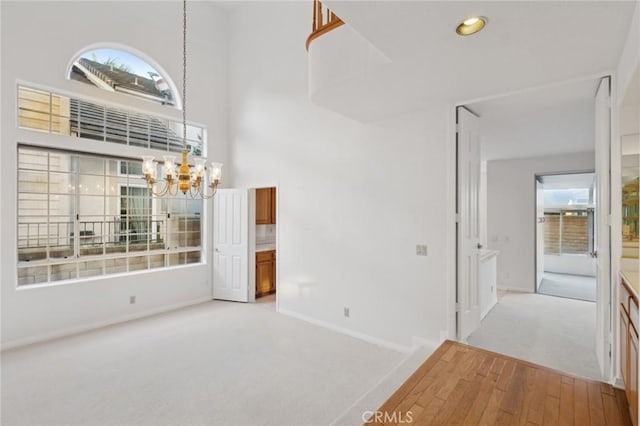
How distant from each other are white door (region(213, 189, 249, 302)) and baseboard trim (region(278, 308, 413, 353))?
1.06m

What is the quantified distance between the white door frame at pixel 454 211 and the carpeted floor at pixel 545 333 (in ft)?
1.74

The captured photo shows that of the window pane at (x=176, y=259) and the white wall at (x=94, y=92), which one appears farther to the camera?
the window pane at (x=176, y=259)

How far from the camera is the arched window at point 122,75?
14.4 ft

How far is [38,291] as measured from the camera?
386 cm

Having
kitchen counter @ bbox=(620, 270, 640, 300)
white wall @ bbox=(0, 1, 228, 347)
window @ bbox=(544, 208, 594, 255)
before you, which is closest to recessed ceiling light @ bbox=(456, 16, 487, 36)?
kitchen counter @ bbox=(620, 270, 640, 300)

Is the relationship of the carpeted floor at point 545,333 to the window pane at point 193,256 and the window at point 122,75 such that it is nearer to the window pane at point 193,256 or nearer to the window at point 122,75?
the window pane at point 193,256

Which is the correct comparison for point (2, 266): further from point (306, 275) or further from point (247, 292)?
point (306, 275)

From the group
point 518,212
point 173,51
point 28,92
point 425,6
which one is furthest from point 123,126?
point 518,212

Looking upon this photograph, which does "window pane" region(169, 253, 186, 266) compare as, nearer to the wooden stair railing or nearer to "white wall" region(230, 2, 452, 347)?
"white wall" region(230, 2, 452, 347)

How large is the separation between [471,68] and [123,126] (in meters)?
4.86

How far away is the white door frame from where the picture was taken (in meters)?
2.31

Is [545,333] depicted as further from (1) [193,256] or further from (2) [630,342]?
(1) [193,256]

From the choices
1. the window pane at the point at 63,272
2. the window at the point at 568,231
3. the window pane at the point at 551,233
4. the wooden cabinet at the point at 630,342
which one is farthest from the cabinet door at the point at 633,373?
the window pane at the point at 551,233

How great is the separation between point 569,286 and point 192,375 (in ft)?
23.5
